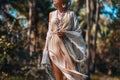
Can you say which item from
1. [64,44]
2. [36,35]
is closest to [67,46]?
[64,44]

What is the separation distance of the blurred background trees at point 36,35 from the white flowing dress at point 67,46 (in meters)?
3.66

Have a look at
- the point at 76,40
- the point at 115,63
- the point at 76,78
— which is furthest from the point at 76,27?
the point at 115,63

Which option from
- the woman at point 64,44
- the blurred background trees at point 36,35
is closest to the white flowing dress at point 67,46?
the woman at point 64,44

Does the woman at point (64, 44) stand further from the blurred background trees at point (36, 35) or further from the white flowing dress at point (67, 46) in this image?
the blurred background trees at point (36, 35)

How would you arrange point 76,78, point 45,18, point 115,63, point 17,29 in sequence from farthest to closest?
1. point 115,63
2. point 45,18
3. point 17,29
4. point 76,78

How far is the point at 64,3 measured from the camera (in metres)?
7.76

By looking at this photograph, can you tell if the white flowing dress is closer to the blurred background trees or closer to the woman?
the woman

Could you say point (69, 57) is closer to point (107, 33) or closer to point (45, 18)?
point (45, 18)

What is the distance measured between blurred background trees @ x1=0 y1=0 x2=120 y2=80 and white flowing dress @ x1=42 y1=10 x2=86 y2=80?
3662mm

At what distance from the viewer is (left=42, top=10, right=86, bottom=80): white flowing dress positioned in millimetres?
7646

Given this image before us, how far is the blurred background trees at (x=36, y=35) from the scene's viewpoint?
1797 centimetres

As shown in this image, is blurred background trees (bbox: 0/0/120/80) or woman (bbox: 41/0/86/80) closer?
woman (bbox: 41/0/86/80)

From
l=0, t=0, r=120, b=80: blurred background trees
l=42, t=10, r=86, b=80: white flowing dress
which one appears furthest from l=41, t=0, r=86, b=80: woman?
l=0, t=0, r=120, b=80: blurred background trees

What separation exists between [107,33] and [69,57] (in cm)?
4385
